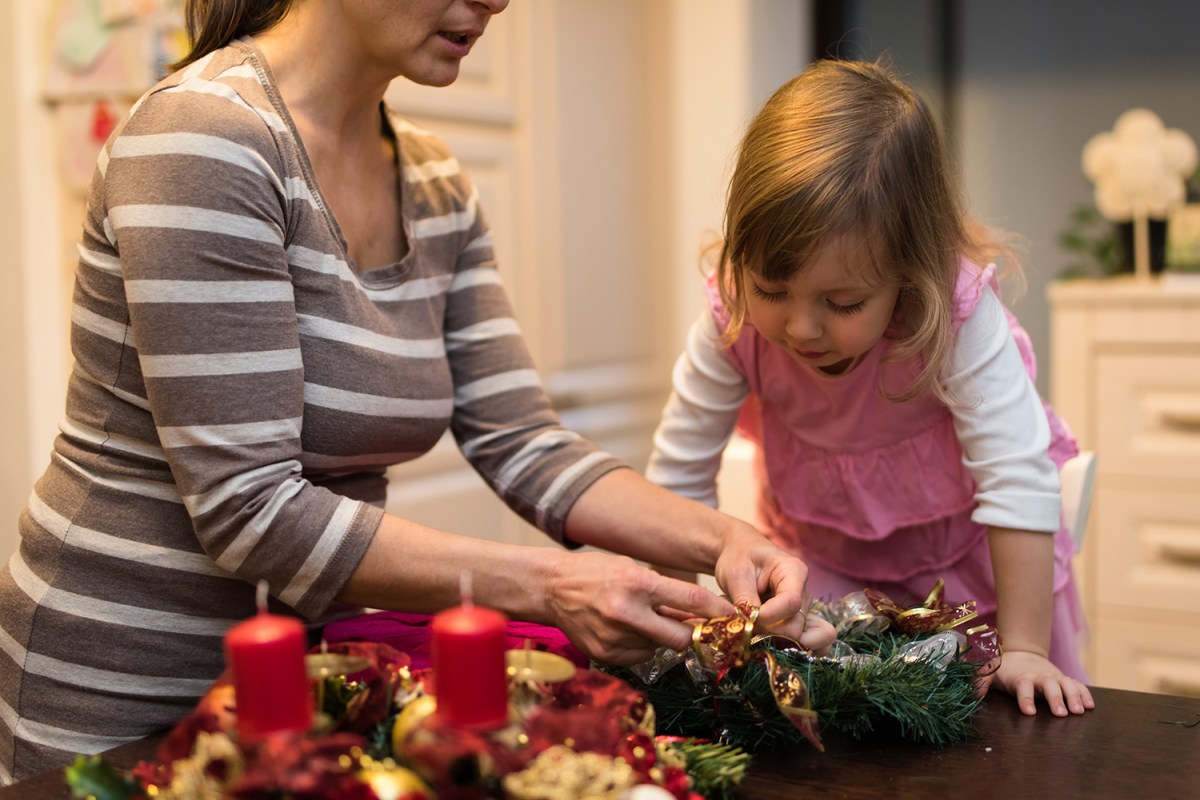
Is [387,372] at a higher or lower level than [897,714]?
higher

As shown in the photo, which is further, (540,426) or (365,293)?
(540,426)

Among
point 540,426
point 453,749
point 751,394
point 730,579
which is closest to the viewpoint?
point 453,749

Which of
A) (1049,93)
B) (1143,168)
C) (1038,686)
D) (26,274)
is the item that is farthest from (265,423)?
(1049,93)

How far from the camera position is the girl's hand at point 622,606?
2.87 feet

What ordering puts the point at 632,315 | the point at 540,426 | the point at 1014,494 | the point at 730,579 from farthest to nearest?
the point at 632,315 → the point at 540,426 → the point at 1014,494 → the point at 730,579

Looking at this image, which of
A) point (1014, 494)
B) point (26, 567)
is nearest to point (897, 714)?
point (1014, 494)

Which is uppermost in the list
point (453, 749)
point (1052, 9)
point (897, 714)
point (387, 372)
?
point (1052, 9)

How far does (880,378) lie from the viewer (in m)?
1.20

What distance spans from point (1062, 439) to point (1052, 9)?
6.89 ft

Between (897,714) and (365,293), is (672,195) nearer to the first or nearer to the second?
(365,293)

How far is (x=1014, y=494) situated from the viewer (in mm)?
1104

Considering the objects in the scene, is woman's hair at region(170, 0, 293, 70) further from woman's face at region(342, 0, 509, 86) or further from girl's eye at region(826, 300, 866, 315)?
girl's eye at region(826, 300, 866, 315)

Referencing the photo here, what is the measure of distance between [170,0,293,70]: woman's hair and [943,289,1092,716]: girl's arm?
692 mm

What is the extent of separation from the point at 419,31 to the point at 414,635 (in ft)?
1.66
